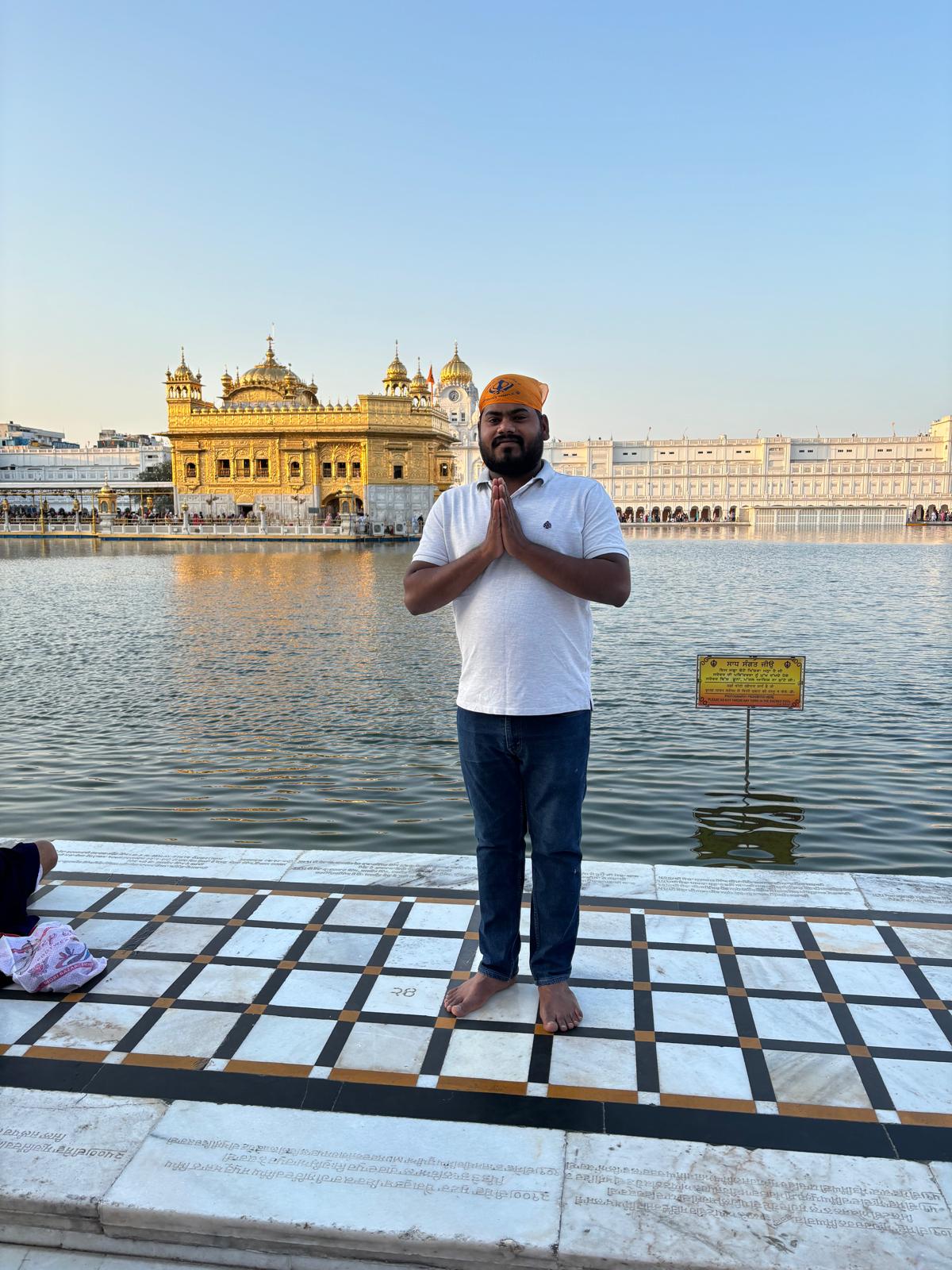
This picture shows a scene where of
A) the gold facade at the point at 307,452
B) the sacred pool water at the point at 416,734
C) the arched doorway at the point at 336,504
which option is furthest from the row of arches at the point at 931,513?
the sacred pool water at the point at 416,734

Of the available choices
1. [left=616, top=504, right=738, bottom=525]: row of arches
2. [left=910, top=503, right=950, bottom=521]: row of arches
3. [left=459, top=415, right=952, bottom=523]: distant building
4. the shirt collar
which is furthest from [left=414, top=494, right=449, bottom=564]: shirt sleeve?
[left=910, top=503, right=950, bottom=521]: row of arches

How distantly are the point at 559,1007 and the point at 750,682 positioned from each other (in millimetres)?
3661

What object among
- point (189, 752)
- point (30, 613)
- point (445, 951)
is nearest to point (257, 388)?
point (30, 613)

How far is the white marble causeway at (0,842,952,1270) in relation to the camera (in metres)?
1.94

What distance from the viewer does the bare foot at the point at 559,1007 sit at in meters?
2.71

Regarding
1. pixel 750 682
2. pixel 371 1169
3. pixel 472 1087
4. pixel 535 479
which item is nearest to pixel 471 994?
pixel 472 1087

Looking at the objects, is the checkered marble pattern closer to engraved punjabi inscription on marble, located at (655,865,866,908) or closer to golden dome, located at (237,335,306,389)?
engraved punjabi inscription on marble, located at (655,865,866,908)

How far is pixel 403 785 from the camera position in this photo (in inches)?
253

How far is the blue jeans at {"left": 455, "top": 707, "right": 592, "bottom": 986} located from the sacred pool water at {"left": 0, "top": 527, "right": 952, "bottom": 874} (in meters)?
0.29

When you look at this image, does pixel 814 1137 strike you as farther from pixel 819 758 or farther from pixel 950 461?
pixel 950 461

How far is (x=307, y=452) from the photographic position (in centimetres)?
5588

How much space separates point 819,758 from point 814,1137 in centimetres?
507

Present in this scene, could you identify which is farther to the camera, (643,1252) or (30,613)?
(30,613)

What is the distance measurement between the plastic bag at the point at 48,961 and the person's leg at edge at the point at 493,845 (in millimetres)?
1183
